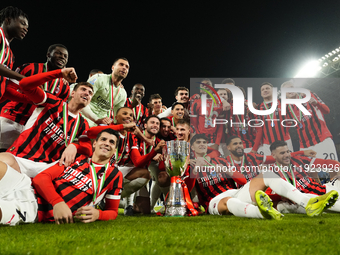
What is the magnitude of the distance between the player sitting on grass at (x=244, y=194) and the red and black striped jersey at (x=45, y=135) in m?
1.63

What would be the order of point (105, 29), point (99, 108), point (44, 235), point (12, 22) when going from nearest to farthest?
point (44, 235) < point (12, 22) < point (99, 108) < point (105, 29)

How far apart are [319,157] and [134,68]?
44.7 ft

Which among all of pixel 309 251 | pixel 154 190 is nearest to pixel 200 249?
pixel 309 251

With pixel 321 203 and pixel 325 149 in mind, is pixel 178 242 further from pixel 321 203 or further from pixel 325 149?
pixel 325 149

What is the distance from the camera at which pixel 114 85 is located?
475 cm

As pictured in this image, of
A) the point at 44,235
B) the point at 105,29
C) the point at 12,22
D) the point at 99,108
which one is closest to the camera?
the point at 44,235

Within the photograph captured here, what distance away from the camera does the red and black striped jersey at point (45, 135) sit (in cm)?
264

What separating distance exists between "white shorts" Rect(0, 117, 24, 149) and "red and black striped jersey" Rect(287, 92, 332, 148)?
4.43 meters

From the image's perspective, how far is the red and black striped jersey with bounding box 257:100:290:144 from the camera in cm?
496

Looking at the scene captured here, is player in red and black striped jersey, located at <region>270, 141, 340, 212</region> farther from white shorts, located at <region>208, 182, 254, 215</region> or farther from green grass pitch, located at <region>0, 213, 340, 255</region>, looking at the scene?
green grass pitch, located at <region>0, 213, 340, 255</region>

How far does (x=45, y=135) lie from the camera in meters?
2.78

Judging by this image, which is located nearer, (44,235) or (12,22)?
(44,235)

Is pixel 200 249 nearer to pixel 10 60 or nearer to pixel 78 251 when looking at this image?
pixel 78 251

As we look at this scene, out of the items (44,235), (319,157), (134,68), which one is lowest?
(44,235)
